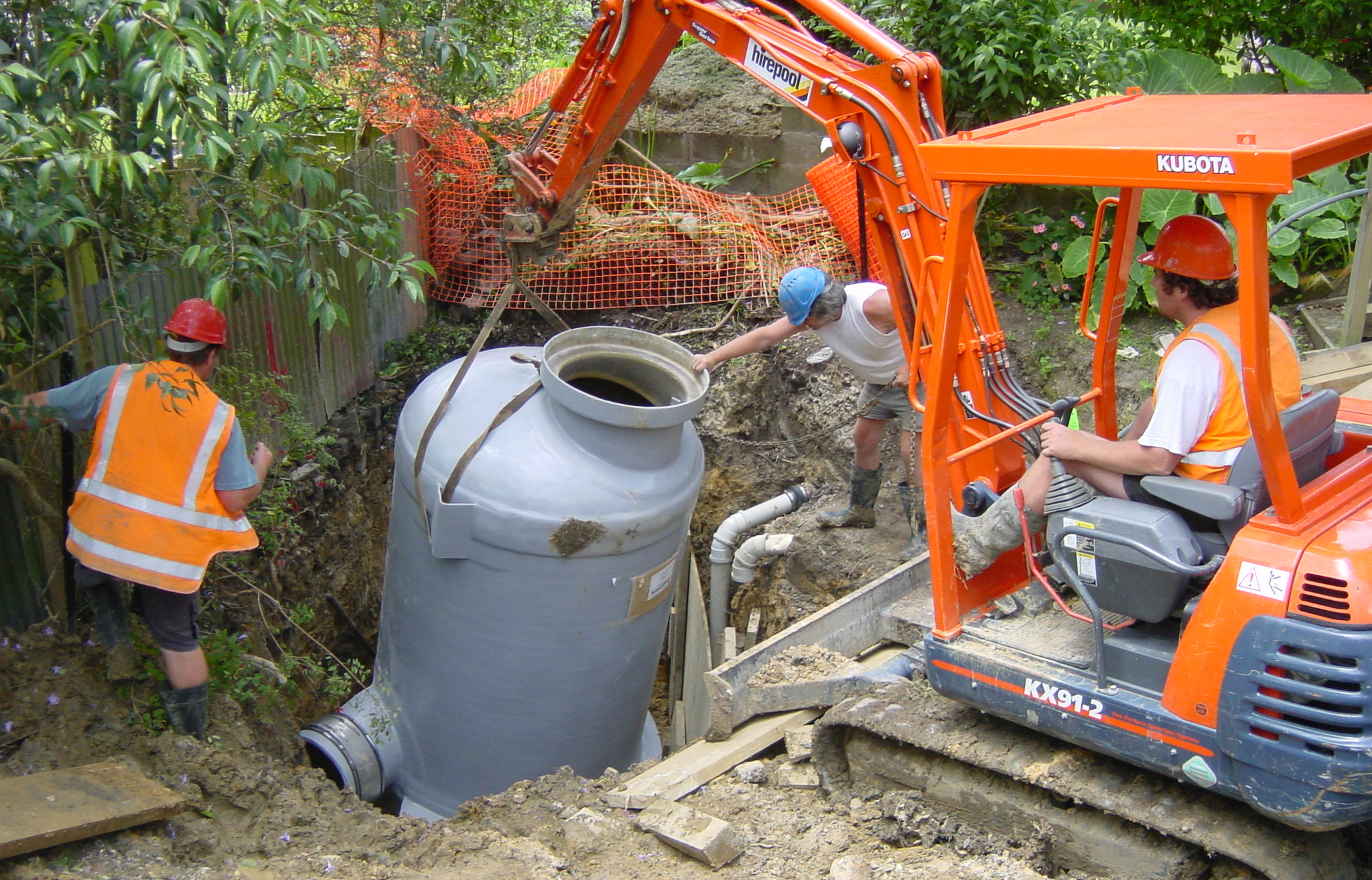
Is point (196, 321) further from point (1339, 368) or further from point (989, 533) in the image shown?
point (1339, 368)

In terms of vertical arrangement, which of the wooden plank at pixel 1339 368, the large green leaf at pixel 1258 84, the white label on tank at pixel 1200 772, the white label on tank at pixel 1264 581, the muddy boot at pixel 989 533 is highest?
the large green leaf at pixel 1258 84

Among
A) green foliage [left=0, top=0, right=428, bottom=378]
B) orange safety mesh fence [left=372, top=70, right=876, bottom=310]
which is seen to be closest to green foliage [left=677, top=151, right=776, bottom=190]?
orange safety mesh fence [left=372, top=70, right=876, bottom=310]

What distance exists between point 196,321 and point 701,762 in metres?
2.41

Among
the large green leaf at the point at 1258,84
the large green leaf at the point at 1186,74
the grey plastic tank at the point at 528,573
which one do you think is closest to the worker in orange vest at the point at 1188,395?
the grey plastic tank at the point at 528,573

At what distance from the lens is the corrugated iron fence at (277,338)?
12.4ft

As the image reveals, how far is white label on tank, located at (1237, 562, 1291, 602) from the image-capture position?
2.66 meters

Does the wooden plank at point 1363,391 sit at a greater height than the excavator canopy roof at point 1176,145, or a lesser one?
lesser

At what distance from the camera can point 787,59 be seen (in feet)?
13.1

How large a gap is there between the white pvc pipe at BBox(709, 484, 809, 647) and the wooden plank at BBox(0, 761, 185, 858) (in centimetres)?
→ 322

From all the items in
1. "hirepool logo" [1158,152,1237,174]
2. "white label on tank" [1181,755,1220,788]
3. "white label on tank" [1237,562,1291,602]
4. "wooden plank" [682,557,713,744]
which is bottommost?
"wooden plank" [682,557,713,744]

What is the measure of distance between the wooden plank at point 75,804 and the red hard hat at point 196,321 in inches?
55.6

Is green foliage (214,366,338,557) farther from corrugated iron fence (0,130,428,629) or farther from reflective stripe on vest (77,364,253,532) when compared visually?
reflective stripe on vest (77,364,253,532)

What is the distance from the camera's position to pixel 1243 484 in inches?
115

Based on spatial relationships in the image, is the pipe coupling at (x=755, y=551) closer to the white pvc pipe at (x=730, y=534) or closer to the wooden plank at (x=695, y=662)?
the white pvc pipe at (x=730, y=534)
